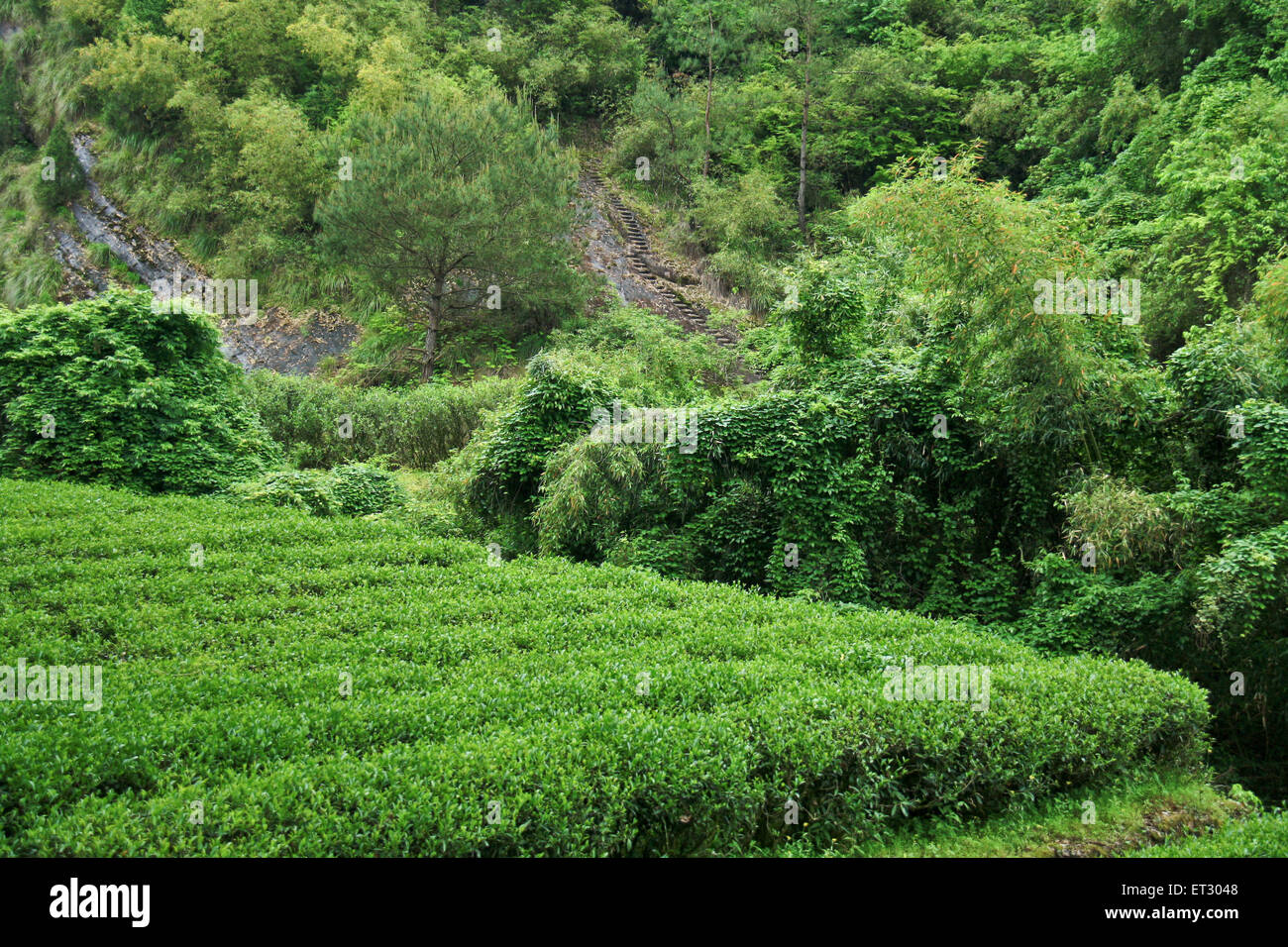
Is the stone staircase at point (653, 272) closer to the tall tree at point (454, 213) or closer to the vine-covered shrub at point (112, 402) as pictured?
the tall tree at point (454, 213)

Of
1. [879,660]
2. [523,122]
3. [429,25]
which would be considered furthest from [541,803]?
[429,25]

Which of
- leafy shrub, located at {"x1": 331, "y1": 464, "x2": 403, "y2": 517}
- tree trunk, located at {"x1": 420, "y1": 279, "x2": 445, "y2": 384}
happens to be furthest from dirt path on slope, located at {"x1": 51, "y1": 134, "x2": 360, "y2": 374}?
leafy shrub, located at {"x1": 331, "y1": 464, "x2": 403, "y2": 517}

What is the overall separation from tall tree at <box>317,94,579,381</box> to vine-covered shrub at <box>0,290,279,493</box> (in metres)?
8.01

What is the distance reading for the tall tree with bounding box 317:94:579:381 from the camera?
61.8ft

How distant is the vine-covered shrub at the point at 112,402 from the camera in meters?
10.8

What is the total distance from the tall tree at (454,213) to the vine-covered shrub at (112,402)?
8.01 meters

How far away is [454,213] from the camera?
19.2m

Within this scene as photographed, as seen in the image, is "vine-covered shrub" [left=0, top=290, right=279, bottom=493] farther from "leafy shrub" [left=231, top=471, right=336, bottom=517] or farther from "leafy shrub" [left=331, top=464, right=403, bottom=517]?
"leafy shrub" [left=331, top=464, right=403, bottom=517]

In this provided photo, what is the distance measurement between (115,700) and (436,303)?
1709 cm

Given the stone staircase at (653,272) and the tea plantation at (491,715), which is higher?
the stone staircase at (653,272)

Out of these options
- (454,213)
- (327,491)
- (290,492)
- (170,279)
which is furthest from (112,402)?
(170,279)

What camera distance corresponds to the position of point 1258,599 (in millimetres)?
6332

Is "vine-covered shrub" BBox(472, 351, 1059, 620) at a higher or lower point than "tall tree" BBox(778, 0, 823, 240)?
lower

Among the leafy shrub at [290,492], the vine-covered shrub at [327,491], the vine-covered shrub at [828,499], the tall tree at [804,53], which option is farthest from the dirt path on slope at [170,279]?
the vine-covered shrub at [828,499]
